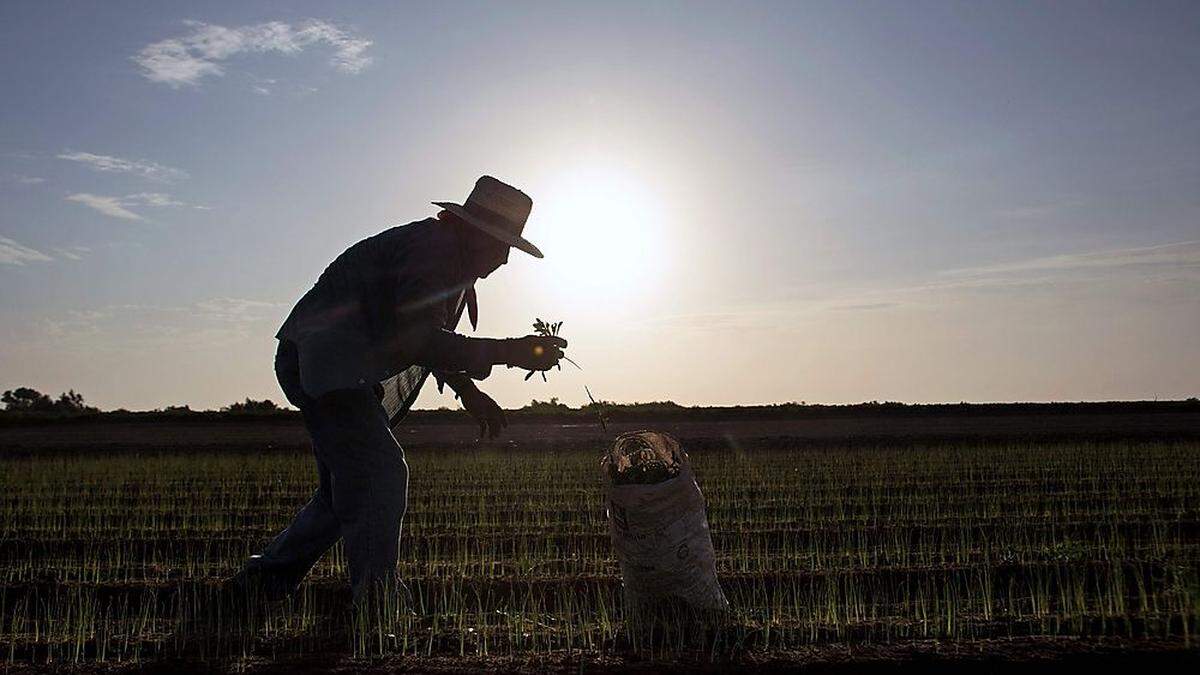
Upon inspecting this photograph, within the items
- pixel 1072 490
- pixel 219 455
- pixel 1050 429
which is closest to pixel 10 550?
pixel 1072 490

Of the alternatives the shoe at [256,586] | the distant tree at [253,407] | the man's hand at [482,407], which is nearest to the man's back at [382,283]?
the man's hand at [482,407]

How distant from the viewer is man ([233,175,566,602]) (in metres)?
4.62

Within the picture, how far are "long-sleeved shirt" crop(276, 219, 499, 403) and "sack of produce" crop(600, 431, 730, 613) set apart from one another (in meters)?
0.86

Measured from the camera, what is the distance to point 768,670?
3.72 metres

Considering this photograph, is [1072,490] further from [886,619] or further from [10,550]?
[10,550]

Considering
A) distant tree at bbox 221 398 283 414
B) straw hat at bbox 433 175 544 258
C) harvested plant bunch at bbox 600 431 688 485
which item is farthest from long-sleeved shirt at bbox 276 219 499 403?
distant tree at bbox 221 398 283 414

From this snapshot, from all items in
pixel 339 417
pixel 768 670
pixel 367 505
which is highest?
pixel 339 417

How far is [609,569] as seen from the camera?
6.62 metres

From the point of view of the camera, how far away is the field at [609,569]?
13.5 ft

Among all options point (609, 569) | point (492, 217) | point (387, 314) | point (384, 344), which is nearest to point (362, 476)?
point (384, 344)

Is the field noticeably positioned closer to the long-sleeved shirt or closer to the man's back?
the long-sleeved shirt

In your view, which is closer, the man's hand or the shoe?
the man's hand

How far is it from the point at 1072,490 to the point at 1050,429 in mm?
15588

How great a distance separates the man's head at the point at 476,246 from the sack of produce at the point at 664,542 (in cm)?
101
